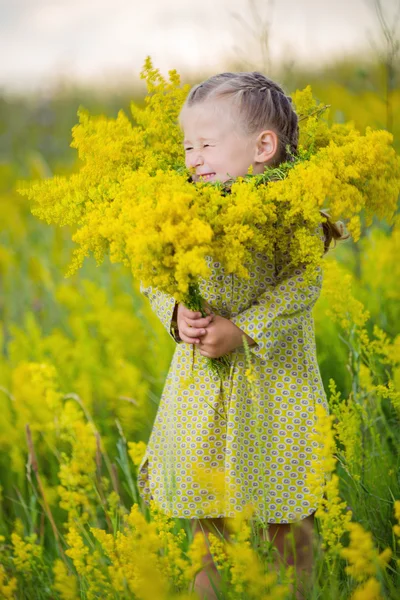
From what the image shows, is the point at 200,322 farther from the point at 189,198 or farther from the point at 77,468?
the point at 77,468

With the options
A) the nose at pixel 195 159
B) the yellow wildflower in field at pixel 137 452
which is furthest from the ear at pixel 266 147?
the yellow wildflower in field at pixel 137 452

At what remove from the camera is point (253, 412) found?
176cm

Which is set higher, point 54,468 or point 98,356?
point 98,356

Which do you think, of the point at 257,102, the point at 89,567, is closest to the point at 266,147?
the point at 257,102

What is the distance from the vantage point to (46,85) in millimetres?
4922

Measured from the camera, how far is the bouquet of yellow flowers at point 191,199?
144cm

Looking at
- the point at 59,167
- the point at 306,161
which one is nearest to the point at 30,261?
the point at 59,167

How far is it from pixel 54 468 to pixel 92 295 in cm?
80

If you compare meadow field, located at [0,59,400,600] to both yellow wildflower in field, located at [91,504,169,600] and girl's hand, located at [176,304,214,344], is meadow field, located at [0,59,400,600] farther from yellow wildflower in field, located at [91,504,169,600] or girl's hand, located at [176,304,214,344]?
girl's hand, located at [176,304,214,344]

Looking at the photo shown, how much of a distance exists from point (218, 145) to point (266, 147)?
13 cm

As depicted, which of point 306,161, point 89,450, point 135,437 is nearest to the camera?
point 306,161

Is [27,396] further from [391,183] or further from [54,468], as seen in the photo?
[391,183]

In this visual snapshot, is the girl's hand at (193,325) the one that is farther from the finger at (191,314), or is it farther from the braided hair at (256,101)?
the braided hair at (256,101)

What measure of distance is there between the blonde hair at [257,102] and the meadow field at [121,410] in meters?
0.40
